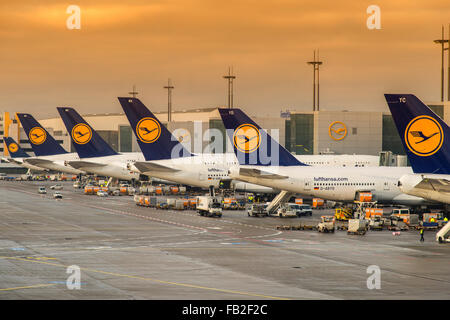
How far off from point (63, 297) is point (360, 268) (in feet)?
62.9

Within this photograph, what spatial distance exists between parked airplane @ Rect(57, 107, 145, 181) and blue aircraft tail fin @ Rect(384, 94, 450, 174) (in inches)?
3208

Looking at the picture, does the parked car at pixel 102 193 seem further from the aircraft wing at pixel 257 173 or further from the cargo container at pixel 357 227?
the cargo container at pixel 357 227

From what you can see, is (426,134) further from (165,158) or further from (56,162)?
(56,162)

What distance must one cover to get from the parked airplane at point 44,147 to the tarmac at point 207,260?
269ft

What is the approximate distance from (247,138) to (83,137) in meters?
58.9

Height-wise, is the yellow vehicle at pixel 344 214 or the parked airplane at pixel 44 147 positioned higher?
the parked airplane at pixel 44 147

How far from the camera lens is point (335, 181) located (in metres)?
80.3

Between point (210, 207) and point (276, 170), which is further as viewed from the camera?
point (210, 207)

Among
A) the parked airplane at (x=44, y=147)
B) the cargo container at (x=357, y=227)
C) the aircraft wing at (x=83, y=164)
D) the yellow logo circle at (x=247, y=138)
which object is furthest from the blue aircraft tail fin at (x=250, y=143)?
the parked airplane at (x=44, y=147)

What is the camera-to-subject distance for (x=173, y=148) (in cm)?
9844

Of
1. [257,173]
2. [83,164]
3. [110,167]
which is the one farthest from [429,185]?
[110,167]

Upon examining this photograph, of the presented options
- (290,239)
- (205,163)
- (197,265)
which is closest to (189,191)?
(205,163)

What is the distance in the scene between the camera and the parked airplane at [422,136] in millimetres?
52312

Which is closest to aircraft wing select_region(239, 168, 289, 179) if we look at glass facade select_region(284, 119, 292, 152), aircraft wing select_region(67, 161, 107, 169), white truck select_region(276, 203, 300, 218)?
Answer: white truck select_region(276, 203, 300, 218)
